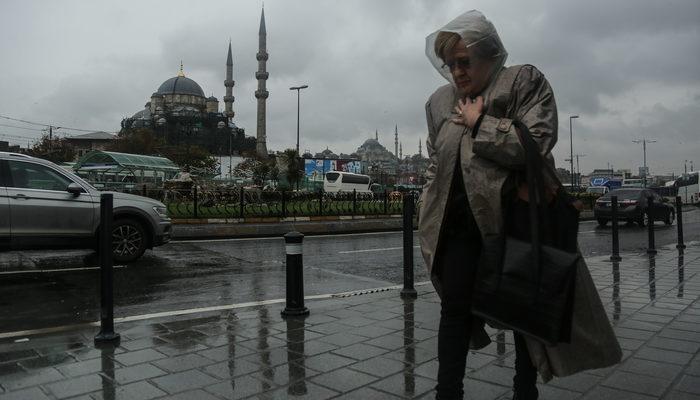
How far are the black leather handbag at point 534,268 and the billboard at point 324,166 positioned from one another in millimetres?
70688

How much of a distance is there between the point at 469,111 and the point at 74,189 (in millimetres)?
7230

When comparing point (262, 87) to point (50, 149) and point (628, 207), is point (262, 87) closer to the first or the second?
point (50, 149)

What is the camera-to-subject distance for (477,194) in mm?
2201

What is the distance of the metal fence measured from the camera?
58.6 feet

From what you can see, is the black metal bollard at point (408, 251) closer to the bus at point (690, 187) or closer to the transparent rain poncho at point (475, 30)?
the transparent rain poncho at point (475, 30)

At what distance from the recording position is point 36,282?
6852 millimetres

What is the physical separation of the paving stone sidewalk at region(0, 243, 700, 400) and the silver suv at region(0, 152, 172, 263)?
12.7ft

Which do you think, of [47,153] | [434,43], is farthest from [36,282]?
[47,153]

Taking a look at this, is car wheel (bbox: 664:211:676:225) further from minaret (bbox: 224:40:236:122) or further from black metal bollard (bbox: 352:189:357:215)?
minaret (bbox: 224:40:236:122)

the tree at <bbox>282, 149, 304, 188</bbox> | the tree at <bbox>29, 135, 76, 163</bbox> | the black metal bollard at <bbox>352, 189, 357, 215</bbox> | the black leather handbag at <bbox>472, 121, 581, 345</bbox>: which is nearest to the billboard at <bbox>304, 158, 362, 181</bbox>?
the tree at <bbox>29, 135, 76, 163</bbox>

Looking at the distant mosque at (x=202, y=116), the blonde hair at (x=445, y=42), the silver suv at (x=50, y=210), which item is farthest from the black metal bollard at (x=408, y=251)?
the distant mosque at (x=202, y=116)

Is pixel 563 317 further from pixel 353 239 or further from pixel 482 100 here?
pixel 353 239

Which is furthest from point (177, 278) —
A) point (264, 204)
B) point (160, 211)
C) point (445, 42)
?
point (264, 204)

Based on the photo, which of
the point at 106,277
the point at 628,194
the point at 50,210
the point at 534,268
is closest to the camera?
the point at 534,268
